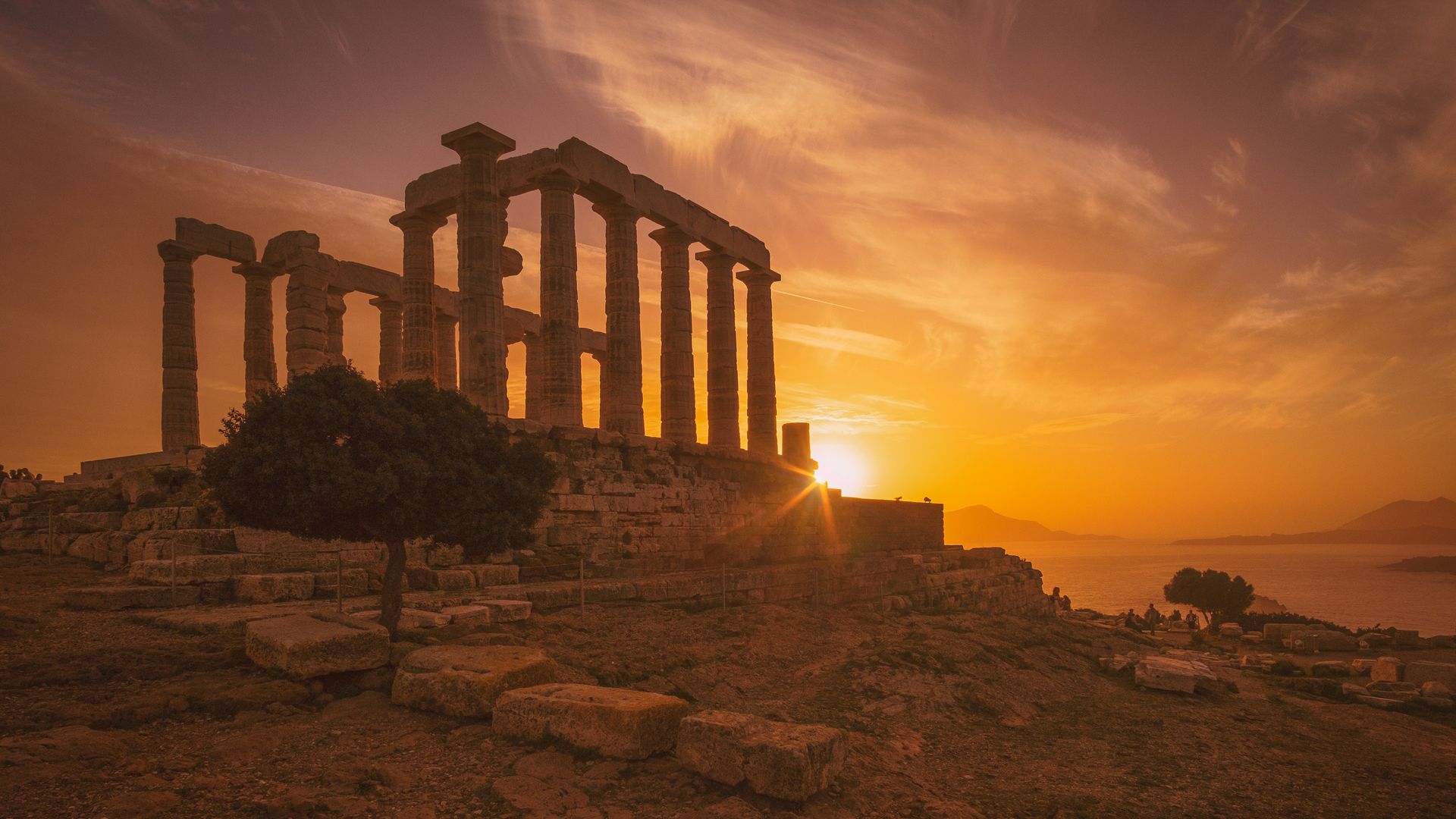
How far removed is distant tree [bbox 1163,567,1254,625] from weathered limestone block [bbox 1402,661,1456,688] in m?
27.6

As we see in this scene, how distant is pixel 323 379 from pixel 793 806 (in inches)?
277

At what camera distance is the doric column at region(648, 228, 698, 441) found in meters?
24.7

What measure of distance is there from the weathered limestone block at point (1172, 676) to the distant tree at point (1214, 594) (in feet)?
113

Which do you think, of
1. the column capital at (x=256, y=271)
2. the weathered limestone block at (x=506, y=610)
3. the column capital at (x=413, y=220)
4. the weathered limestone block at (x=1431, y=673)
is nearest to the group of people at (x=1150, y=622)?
the weathered limestone block at (x=1431, y=673)

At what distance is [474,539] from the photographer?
10148 millimetres

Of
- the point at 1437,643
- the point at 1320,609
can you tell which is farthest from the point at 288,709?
the point at 1320,609

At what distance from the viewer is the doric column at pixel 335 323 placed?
87.9 feet

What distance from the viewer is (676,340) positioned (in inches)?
979

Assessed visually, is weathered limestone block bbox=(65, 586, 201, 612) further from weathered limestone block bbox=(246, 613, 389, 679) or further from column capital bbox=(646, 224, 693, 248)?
column capital bbox=(646, 224, 693, 248)

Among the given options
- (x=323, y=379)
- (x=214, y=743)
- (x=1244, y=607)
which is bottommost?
(x=1244, y=607)

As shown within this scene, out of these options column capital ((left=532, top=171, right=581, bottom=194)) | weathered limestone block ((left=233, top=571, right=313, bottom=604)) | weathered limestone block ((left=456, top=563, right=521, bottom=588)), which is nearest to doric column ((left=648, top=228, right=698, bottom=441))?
column capital ((left=532, top=171, right=581, bottom=194))

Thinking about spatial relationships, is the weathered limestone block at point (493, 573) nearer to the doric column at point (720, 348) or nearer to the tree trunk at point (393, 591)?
the tree trunk at point (393, 591)

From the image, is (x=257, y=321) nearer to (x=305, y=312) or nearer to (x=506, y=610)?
(x=305, y=312)

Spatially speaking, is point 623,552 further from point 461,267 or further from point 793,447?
point 793,447
